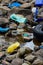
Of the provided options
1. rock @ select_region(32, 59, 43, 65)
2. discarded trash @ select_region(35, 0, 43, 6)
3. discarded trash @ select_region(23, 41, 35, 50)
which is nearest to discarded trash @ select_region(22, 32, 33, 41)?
discarded trash @ select_region(23, 41, 35, 50)

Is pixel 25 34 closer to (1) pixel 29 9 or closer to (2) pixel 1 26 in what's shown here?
(2) pixel 1 26

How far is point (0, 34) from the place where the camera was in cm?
581

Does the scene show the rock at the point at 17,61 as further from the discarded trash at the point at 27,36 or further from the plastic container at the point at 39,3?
the plastic container at the point at 39,3

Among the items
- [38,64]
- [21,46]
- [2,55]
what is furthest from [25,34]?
[38,64]

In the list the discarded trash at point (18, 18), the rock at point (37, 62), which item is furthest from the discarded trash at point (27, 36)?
the rock at point (37, 62)

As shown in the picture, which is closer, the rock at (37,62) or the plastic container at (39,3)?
the rock at (37,62)

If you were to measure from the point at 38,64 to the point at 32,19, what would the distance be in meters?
2.25

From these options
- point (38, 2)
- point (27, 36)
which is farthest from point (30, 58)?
point (38, 2)

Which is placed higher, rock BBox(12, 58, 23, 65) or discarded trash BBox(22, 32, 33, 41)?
discarded trash BBox(22, 32, 33, 41)

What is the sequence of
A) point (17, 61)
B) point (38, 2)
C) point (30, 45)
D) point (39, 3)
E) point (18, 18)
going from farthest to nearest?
1. point (39, 3)
2. point (38, 2)
3. point (18, 18)
4. point (30, 45)
5. point (17, 61)

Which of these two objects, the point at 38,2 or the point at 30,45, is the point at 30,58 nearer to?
the point at 30,45

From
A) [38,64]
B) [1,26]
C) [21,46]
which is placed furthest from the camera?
[1,26]

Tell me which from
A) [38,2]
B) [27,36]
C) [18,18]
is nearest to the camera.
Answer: [27,36]

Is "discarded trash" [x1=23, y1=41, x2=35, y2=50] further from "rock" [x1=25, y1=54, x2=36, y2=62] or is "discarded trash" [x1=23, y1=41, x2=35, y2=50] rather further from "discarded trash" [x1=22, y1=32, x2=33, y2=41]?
"rock" [x1=25, y1=54, x2=36, y2=62]
